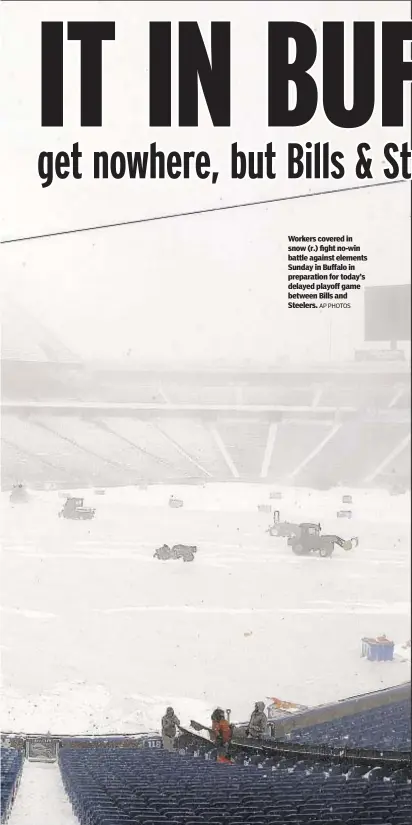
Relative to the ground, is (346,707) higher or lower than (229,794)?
lower

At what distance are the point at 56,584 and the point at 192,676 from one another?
2.30 metres

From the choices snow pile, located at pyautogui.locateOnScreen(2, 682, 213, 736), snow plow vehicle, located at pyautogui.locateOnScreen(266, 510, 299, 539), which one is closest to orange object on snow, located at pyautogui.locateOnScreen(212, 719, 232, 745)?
snow pile, located at pyautogui.locateOnScreen(2, 682, 213, 736)

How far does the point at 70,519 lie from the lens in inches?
329

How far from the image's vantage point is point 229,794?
237 cm

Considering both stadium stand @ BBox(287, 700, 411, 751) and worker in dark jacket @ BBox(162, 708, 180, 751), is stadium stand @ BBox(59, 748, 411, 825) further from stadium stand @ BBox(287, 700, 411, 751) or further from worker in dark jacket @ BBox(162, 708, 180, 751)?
stadium stand @ BBox(287, 700, 411, 751)

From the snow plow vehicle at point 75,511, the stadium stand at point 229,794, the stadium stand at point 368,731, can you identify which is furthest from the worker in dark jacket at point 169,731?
the snow plow vehicle at point 75,511

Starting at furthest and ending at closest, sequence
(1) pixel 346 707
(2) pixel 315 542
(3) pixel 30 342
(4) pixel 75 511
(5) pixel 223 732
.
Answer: (4) pixel 75 511
(3) pixel 30 342
(2) pixel 315 542
(1) pixel 346 707
(5) pixel 223 732

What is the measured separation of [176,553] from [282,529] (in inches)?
50.7

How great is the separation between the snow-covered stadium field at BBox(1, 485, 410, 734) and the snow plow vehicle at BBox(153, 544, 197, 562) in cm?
9

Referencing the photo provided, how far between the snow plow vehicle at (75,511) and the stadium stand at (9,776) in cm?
514

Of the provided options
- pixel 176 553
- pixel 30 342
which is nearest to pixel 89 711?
pixel 176 553

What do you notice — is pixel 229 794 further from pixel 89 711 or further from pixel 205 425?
pixel 205 425

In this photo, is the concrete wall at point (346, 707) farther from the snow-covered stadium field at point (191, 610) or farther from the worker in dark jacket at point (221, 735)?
the worker in dark jacket at point (221, 735)

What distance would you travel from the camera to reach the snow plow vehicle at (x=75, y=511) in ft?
27.6
